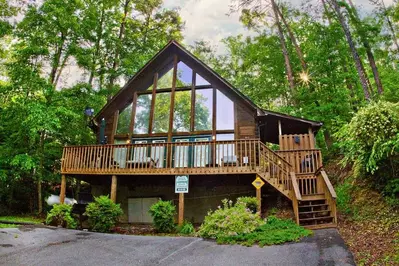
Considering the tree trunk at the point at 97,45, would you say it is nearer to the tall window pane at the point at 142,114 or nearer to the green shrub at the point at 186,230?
the tall window pane at the point at 142,114

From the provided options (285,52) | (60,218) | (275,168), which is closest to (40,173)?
(60,218)

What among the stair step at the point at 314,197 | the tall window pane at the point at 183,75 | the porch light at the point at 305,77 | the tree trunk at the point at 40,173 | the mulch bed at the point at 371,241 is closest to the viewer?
the mulch bed at the point at 371,241

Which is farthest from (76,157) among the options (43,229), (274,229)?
(274,229)

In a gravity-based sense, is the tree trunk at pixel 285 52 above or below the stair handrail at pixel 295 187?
above

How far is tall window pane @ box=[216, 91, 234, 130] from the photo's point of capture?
42.1ft

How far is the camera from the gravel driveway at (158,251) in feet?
20.1

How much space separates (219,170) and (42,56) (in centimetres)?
1103

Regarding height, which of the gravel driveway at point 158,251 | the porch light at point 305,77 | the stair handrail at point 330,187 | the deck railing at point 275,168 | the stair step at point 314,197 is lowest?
the gravel driveway at point 158,251

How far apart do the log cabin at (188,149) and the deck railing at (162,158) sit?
4cm

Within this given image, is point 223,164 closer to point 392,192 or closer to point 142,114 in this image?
point 142,114

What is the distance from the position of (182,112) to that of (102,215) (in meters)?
5.51

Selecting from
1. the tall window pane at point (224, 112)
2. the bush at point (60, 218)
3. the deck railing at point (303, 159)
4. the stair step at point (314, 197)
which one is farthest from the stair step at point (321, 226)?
the bush at point (60, 218)

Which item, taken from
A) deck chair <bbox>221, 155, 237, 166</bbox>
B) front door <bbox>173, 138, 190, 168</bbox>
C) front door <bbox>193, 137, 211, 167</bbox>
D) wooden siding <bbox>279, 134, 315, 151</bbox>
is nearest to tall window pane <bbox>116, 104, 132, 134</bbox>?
front door <bbox>173, 138, 190, 168</bbox>

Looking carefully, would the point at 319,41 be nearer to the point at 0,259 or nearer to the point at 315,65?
the point at 315,65
